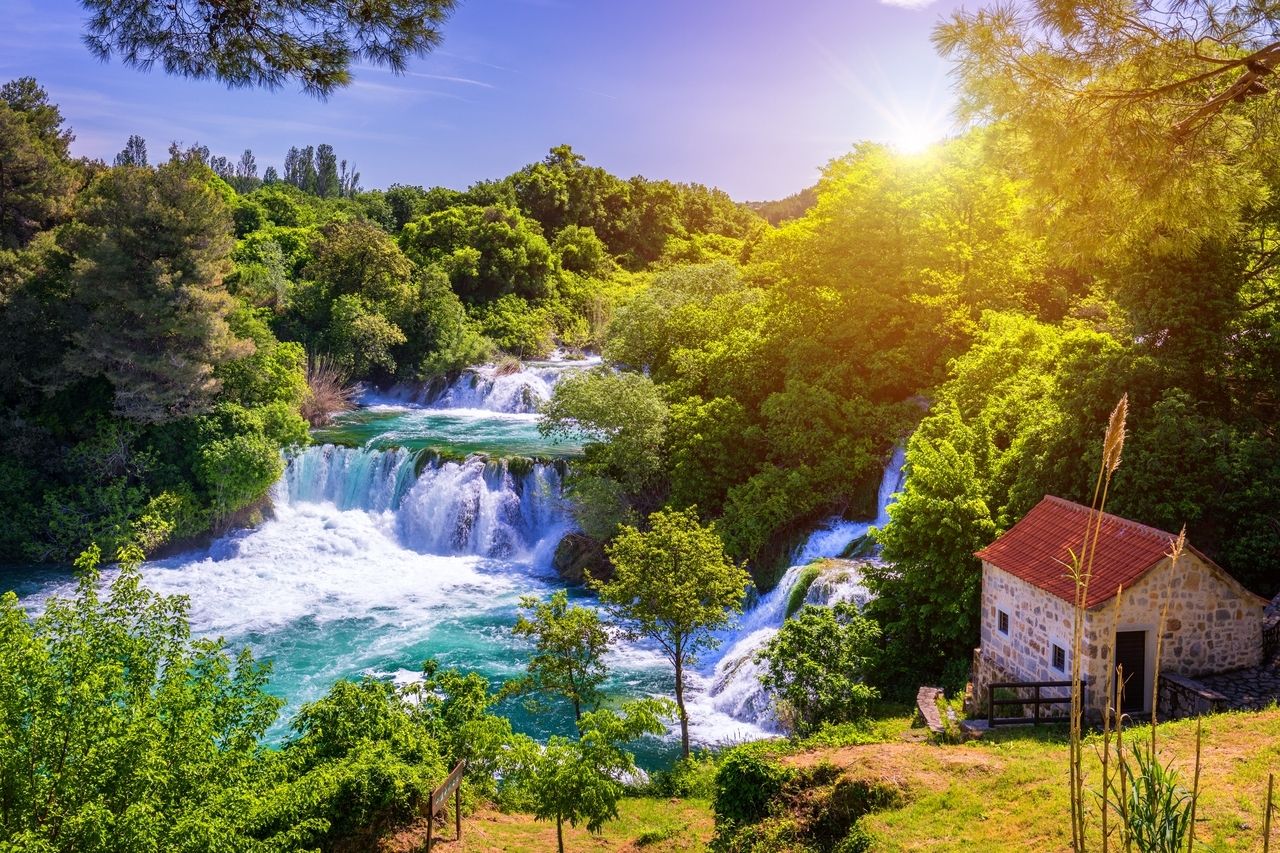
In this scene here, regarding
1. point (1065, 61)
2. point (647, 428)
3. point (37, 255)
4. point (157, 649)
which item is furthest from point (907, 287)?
Answer: point (37, 255)

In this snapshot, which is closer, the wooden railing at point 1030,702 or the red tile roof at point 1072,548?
the red tile roof at point 1072,548

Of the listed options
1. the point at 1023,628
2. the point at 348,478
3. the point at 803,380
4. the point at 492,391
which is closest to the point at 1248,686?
the point at 1023,628

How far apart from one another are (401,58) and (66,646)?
20.5 feet

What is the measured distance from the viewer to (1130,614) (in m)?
11.1

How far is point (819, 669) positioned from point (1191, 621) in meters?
4.94

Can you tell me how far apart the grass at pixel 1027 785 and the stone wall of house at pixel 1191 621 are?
1411 millimetres

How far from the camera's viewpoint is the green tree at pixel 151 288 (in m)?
22.9

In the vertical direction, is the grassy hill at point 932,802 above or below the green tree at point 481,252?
below

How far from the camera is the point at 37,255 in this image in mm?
24312

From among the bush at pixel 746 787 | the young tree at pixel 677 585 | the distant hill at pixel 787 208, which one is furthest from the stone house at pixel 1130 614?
the distant hill at pixel 787 208

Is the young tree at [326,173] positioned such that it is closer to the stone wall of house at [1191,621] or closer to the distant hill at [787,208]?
the distant hill at [787,208]

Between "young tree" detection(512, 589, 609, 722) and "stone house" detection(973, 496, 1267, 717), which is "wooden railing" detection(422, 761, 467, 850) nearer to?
"young tree" detection(512, 589, 609, 722)

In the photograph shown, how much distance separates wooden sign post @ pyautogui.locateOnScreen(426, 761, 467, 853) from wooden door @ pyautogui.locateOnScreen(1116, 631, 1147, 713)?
8.17m

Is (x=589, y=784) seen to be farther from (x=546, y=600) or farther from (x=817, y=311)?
(x=817, y=311)
